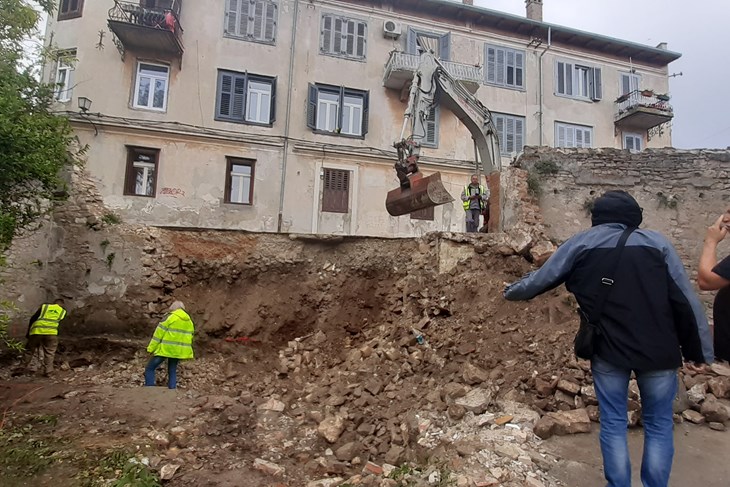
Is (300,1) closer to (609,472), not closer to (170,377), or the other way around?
(170,377)

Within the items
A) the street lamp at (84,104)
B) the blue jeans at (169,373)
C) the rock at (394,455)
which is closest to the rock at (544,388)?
the rock at (394,455)

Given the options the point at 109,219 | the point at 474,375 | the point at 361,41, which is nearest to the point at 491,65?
the point at 361,41

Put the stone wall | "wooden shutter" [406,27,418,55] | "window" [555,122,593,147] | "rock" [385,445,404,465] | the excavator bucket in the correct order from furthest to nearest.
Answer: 1. "window" [555,122,593,147]
2. "wooden shutter" [406,27,418,55]
3. the stone wall
4. the excavator bucket
5. "rock" [385,445,404,465]

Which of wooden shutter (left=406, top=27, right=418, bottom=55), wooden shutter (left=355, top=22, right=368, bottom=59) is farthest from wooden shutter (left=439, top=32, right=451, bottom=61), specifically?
wooden shutter (left=355, top=22, right=368, bottom=59)

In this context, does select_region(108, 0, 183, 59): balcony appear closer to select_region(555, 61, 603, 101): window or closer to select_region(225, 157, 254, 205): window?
select_region(225, 157, 254, 205): window

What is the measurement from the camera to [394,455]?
15.0ft

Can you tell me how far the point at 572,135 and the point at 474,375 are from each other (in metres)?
16.6

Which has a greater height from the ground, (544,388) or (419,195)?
(419,195)

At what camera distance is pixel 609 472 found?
2730 millimetres

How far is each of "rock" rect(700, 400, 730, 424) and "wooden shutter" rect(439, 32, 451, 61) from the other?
15774 mm

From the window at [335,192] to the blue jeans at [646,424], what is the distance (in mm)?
13759

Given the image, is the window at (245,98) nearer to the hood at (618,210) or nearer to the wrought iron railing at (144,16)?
the wrought iron railing at (144,16)

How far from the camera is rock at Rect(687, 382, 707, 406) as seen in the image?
464 cm

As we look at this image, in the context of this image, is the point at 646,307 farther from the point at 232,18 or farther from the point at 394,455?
the point at 232,18
